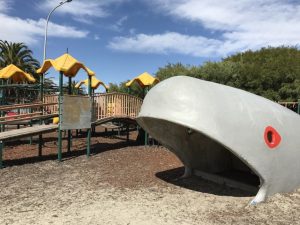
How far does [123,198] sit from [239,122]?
2.39 m

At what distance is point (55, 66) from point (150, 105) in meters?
5.93

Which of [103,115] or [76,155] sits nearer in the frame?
[76,155]

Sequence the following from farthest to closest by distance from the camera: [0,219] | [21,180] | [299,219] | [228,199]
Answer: [21,180]
[228,199]
[299,219]
[0,219]

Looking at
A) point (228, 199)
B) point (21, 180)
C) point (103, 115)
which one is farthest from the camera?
point (103, 115)

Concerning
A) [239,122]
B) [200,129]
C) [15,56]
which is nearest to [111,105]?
[239,122]

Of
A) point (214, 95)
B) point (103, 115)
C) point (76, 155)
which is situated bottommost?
point (76, 155)

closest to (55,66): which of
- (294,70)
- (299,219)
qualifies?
(299,219)

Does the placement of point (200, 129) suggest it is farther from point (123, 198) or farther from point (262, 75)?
point (262, 75)

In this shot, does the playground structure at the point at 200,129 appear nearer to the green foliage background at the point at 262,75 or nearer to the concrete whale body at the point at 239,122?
the concrete whale body at the point at 239,122

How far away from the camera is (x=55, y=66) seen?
1135cm

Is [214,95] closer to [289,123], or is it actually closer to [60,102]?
[289,123]

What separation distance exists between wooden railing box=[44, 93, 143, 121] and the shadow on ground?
4.65m

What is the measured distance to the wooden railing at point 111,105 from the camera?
1311 centimetres

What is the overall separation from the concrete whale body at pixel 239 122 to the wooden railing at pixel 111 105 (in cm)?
592
